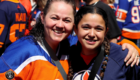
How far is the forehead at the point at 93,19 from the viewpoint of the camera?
1695 mm

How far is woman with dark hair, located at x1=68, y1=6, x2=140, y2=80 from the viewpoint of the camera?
1.69 metres

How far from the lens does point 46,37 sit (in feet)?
6.53

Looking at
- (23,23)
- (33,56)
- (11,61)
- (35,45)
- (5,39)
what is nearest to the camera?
(11,61)

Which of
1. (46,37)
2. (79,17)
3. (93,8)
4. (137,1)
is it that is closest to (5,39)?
(46,37)

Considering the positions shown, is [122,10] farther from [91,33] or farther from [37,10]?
[91,33]

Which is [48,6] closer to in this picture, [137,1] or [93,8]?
[93,8]

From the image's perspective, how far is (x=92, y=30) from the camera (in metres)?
1.68

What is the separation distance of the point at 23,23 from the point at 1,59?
1.12 meters

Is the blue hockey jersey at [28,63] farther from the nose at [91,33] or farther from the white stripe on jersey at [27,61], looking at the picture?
the nose at [91,33]

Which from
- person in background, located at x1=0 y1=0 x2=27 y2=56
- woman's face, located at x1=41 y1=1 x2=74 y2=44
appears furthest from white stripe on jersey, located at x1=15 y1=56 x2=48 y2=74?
person in background, located at x1=0 y1=0 x2=27 y2=56

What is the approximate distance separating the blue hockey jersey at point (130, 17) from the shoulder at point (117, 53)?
2494 mm

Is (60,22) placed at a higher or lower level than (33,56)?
→ higher

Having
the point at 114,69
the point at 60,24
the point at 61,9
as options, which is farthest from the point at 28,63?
the point at 114,69

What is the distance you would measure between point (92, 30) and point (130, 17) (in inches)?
109
